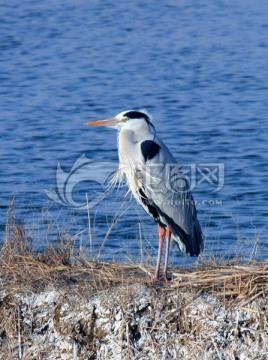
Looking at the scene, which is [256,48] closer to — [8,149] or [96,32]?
[96,32]

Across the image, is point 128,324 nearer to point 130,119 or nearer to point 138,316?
point 138,316

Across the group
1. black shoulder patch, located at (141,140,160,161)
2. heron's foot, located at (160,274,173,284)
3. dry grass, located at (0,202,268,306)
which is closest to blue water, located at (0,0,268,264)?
dry grass, located at (0,202,268,306)

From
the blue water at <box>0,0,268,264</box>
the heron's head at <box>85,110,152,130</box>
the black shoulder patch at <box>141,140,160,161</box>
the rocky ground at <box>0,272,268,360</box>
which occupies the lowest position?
the blue water at <box>0,0,268,264</box>

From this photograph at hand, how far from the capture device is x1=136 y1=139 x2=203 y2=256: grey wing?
263 inches

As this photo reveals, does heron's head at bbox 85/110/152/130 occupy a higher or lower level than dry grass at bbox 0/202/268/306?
higher

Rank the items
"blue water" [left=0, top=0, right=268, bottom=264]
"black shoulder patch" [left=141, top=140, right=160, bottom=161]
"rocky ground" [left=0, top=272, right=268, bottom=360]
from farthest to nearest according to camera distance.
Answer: "blue water" [left=0, top=0, right=268, bottom=264], "black shoulder patch" [left=141, top=140, right=160, bottom=161], "rocky ground" [left=0, top=272, right=268, bottom=360]

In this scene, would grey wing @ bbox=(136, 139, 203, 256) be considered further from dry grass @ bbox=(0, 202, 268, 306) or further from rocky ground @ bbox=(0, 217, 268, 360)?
rocky ground @ bbox=(0, 217, 268, 360)

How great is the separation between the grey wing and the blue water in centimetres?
29

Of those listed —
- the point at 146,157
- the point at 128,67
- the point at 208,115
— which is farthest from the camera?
the point at 128,67

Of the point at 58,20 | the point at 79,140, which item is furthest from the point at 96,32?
the point at 79,140

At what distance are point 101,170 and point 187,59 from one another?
757 cm

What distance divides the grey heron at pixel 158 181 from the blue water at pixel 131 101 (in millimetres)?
290

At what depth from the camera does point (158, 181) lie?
22.0 ft

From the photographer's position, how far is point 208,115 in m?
14.6
